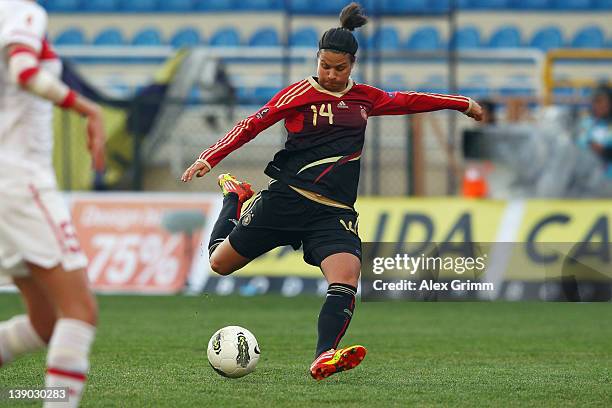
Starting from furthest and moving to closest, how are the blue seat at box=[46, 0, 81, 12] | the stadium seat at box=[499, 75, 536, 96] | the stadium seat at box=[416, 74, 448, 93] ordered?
1. the blue seat at box=[46, 0, 81, 12]
2. the stadium seat at box=[499, 75, 536, 96]
3. the stadium seat at box=[416, 74, 448, 93]

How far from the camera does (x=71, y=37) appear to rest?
23.4 meters

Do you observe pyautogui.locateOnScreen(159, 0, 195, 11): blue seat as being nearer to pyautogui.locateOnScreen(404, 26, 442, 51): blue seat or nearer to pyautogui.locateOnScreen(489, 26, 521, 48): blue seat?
pyautogui.locateOnScreen(404, 26, 442, 51): blue seat

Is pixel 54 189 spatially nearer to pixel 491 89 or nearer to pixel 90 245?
pixel 90 245

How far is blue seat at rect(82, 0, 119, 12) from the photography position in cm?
2398

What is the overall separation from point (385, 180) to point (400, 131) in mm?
696

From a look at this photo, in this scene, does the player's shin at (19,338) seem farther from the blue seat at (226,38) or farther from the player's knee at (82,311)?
the blue seat at (226,38)

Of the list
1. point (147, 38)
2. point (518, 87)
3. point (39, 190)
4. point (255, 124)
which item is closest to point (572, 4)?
point (518, 87)

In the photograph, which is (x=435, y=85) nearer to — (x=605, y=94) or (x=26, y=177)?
(x=605, y=94)

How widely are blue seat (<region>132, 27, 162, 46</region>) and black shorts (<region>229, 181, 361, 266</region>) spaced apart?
15835 millimetres

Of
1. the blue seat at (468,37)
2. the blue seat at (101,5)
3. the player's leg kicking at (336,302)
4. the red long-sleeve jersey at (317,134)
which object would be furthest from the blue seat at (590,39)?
the player's leg kicking at (336,302)

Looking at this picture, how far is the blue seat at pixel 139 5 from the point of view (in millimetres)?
23891

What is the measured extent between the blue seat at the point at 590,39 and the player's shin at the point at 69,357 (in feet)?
62.4

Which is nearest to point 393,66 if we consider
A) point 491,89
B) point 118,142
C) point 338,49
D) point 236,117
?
point 491,89

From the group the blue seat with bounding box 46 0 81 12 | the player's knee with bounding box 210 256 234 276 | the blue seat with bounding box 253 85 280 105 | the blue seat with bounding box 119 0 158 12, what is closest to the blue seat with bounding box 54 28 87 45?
the blue seat with bounding box 46 0 81 12
